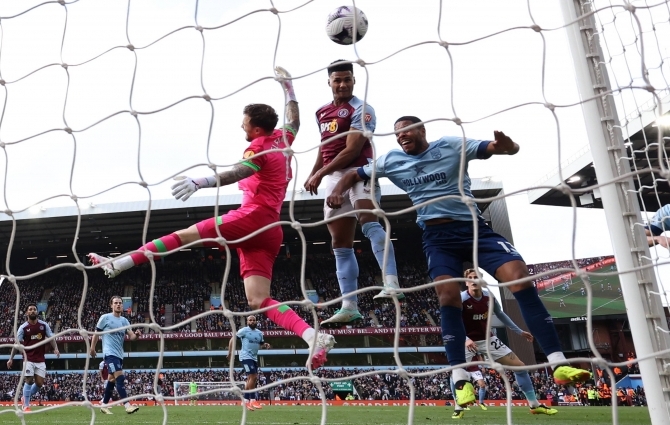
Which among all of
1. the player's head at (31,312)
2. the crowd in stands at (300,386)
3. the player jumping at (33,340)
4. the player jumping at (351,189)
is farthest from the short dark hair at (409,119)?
the crowd in stands at (300,386)

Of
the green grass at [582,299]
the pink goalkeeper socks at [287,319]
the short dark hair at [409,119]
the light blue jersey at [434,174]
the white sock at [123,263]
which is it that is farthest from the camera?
the green grass at [582,299]

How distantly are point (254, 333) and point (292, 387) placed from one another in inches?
519

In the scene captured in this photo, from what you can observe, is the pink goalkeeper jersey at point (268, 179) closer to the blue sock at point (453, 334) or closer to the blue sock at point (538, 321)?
the blue sock at point (453, 334)

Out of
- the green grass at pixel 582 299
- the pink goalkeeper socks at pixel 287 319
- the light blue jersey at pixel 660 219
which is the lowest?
the pink goalkeeper socks at pixel 287 319

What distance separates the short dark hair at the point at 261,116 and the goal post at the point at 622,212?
180 centimetres

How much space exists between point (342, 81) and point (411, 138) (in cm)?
60

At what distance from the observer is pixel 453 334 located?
342cm

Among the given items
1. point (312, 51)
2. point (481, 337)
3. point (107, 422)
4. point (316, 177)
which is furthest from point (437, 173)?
point (107, 422)

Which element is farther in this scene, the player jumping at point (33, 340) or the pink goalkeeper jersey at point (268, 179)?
the player jumping at point (33, 340)

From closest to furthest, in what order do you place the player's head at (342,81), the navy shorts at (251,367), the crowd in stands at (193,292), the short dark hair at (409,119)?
the short dark hair at (409,119)
the player's head at (342,81)
the navy shorts at (251,367)
the crowd in stands at (193,292)

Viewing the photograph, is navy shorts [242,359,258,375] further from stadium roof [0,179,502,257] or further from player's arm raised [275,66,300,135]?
stadium roof [0,179,502,257]

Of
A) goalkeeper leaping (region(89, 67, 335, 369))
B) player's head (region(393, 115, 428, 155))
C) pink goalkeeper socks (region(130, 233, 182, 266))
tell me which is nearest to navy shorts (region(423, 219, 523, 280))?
player's head (region(393, 115, 428, 155))

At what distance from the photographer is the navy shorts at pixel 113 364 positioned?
788cm

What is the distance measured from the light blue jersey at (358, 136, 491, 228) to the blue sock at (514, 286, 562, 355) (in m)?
0.64
